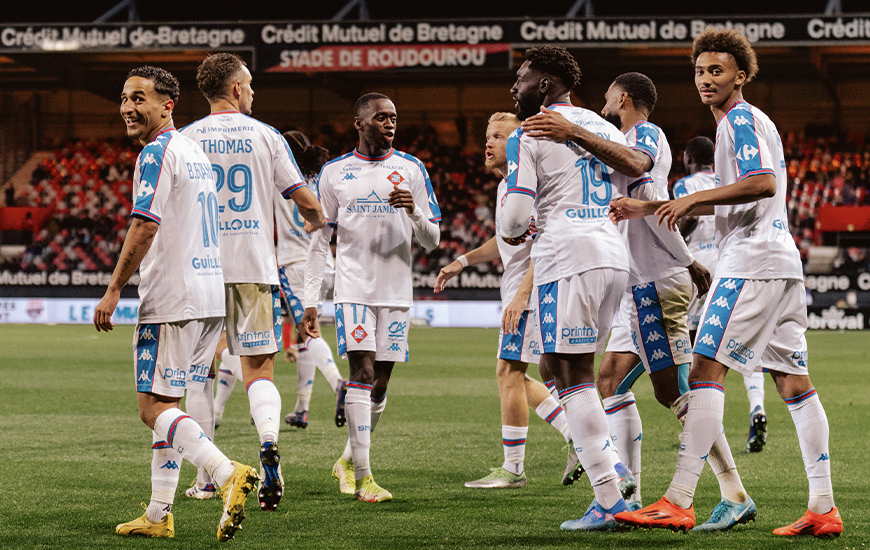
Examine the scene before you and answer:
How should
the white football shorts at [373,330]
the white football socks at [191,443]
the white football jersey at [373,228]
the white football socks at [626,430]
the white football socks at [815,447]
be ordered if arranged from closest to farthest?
the white football socks at [191,443] → the white football socks at [815,447] → the white football socks at [626,430] → the white football shorts at [373,330] → the white football jersey at [373,228]

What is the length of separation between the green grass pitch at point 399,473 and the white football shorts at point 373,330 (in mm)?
847

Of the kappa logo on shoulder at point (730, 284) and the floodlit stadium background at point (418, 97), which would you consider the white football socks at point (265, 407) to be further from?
the floodlit stadium background at point (418, 97)

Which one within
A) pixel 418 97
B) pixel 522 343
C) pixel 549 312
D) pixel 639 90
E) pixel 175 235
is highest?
pixel 418 97

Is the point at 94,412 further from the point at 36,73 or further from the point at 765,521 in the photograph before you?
the point at 36,73

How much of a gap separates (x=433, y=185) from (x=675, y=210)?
26.1 m

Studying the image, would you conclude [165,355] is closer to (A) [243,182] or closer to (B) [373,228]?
(A) [243,182]

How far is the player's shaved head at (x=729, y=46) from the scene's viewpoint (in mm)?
4328

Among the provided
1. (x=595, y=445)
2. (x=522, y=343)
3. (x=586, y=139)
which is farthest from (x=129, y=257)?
(x=522, y=343)

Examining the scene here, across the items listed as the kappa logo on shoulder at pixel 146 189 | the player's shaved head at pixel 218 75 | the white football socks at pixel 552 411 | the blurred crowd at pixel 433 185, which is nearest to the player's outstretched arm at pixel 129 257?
the kappa logo on shoulder at pixel 146 189

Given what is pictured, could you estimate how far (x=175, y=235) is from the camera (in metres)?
4.24

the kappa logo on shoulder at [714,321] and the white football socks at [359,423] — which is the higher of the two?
the kappa logo on shoulder at [714,321]

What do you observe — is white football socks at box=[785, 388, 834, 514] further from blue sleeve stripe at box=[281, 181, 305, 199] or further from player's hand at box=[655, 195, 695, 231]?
blue sleeve stripe at box=[281, 181, 305, 199]

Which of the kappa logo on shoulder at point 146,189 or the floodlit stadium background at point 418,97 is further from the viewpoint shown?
A: the floodlit stadium background at point 418,97

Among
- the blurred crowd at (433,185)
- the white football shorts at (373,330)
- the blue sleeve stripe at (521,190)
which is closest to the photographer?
the blue sleeve stripe at (521,190)
